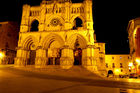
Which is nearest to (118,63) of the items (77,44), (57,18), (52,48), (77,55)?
(77,55)

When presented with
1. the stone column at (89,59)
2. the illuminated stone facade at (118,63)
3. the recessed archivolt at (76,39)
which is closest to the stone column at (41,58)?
the recessed archivolt at (76,39)

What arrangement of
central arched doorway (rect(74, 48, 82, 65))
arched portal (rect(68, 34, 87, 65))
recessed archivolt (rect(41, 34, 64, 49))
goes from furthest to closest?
central arched doorway (rect(74, 48, 82, 65)) → recessed archivolt (rect(41, 34, 64, 49)) → arched portal (rect(68, 34, 87, 65))

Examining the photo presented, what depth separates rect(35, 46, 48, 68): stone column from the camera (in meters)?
27.5

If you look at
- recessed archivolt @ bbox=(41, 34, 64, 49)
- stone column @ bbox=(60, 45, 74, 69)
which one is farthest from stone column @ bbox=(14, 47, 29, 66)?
stone column @ bbox=(60, 45, 74, 69)

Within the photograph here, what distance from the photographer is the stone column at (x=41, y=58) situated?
1084 inches

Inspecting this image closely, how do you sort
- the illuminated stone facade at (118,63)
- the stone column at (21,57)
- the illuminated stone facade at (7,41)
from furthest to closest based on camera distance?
1. the illuminated stone facade at (118,63)
2. the illuminated stone facade at (7,41)
3. the stone column at (21,57)

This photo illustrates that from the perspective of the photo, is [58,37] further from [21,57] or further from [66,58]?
[21,57]

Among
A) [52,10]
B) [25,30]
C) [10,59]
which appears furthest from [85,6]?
A: [10,59]

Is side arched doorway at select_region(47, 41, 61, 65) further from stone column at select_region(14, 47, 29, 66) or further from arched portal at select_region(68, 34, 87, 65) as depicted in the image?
stone column at select_region(14, 47, 29, 66)

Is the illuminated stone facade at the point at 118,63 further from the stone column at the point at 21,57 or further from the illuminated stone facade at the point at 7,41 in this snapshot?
the illuminated stone facade at the point at 7,41

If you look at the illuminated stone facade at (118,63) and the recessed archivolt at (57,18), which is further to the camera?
the illuminated stone facade at (118,63)

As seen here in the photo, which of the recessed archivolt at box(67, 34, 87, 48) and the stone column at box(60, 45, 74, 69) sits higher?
the recessed archivolt at box(67, 34, 87, 48)

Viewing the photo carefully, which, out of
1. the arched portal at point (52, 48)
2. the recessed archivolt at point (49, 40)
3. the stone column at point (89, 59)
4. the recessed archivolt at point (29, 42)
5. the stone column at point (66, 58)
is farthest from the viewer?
the recessed archivolt at point (29, 42)

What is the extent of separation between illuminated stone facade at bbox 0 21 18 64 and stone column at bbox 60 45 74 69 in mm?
18607
